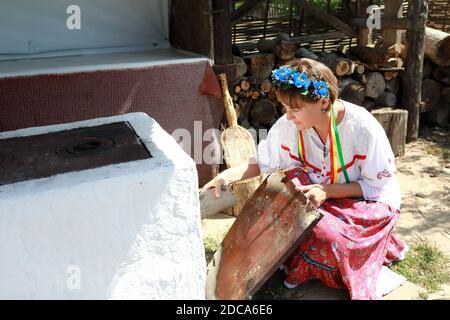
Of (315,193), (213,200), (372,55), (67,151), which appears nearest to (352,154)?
(315,193)

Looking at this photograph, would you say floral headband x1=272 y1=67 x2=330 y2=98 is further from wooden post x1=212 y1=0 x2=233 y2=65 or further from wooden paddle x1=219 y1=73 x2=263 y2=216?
wooden post x1=212 y1=0 x2=233 y2=65

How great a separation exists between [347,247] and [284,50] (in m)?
2.77

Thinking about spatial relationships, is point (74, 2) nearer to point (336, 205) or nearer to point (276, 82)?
point (276, 82)

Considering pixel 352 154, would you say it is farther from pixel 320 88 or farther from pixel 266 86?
pixel 266 86

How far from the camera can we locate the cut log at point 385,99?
5.51 meters

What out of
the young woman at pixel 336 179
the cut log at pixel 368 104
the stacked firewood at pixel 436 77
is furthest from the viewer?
the stacked firewood at pixel 436 77

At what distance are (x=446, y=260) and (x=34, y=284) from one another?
254cm

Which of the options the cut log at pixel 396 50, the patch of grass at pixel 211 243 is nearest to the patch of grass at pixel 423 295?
the patch of grass at pixel 211 243

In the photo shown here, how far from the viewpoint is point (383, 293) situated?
2.73 metres

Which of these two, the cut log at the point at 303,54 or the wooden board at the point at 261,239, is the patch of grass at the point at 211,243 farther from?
the cut log at the point at 303,54

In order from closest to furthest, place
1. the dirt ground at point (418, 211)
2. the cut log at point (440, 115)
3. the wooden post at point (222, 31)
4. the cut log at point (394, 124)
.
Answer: the dirt ground at point (418, 211) → the wooden post at point (222, 31) → the cut log at point (394, 124) → the cut log at point (440, 115)

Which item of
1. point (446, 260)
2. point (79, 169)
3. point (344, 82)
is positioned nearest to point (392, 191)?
point (446, 260)

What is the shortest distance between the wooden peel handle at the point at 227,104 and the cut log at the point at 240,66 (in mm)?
461

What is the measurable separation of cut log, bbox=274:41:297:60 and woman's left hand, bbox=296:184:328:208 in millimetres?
2512
